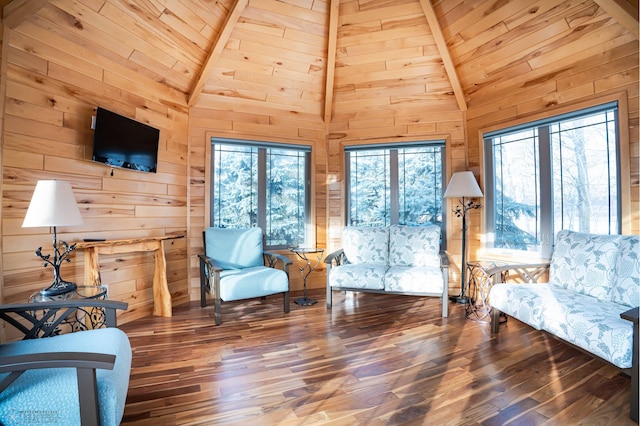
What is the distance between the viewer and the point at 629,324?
1784mm

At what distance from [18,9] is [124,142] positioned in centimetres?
109

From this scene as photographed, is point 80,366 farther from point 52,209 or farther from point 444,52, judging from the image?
point 444,52

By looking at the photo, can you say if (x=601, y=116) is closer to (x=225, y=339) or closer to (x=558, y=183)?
(x=558, y=183)

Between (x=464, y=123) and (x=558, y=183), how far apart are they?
49.1 inches

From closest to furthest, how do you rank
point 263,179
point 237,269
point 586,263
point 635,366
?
1. point 635,366
2. point 586,263
3. point 237,269
4. point 263,179

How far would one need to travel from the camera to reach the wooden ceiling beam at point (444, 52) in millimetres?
3254

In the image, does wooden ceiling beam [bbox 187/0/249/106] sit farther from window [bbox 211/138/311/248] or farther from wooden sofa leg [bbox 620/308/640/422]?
wooden sofa leg [bbox 620/308/640/422]

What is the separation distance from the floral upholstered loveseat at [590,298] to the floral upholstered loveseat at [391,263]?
56cm

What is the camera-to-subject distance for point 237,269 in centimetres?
348

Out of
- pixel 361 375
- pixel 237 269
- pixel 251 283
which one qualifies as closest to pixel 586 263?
pixel 361 375

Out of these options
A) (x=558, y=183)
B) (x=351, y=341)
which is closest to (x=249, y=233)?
(x=351, y=341)

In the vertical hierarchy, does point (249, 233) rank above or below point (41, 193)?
below

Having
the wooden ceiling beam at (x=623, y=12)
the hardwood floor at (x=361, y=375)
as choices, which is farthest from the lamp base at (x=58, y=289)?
the wooden ceiling beam at (x=623, y=12)

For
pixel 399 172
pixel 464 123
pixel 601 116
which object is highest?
pixel 464 123
